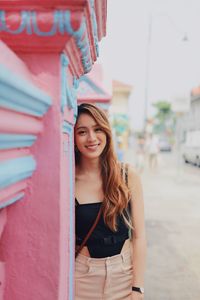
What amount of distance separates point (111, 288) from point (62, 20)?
51.7 inches

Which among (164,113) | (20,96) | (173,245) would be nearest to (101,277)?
(20,96)

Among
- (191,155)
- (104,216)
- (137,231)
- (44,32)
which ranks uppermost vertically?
(44,32)

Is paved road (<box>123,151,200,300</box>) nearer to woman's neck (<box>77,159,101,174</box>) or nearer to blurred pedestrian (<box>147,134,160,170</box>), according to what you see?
woman's neck (<box>77,159,101,174</box>)

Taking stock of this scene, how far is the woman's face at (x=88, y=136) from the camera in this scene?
1684 millimetres

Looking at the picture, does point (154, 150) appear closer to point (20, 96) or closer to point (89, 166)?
point (89, 166)

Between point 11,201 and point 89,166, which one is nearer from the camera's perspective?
point 11,201

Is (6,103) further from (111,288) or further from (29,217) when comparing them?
(111,288)

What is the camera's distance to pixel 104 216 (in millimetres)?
1719

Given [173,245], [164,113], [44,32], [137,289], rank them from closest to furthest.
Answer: [44,32] < [137,289] < [173,245] < [164,113]

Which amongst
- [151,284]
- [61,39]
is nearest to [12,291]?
[61,39]

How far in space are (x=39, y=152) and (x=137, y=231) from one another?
3.24 feet

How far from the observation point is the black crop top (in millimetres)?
1730

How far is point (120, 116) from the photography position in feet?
68.0

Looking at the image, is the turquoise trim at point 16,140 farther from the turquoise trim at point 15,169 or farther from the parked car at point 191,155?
the parked car at point 191,155
